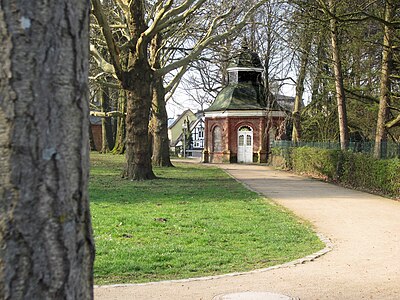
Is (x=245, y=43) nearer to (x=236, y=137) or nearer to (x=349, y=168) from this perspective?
(x=349, y=168)

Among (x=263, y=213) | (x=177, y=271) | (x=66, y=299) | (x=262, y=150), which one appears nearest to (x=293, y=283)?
(x=177, y=271)

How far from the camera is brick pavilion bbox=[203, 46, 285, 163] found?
48.2 metres

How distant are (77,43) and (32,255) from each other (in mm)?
899

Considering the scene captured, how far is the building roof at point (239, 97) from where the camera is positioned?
4875 centimetres

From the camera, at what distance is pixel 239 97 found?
49.7 meters

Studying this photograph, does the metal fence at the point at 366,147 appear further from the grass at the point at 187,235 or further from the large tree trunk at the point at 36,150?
the large tree trunk at the point at 36,150

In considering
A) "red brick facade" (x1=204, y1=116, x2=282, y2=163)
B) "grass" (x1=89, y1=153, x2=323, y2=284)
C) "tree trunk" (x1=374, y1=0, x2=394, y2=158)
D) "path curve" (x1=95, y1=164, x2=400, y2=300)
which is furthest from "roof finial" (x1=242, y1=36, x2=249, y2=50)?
"path curve" (x1=95, y1=164, x2=400, y2=300)

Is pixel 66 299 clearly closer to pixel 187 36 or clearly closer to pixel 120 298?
pixel 120 298

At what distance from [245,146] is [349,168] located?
24238mm

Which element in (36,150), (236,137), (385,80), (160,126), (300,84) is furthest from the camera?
(236,137)

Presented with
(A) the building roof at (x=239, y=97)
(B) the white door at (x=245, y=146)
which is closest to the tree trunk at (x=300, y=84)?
(B) the white door at (x=245, y=146)

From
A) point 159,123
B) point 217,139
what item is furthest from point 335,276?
point 217,139

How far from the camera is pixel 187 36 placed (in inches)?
1162

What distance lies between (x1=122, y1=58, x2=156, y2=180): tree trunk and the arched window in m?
25.4
